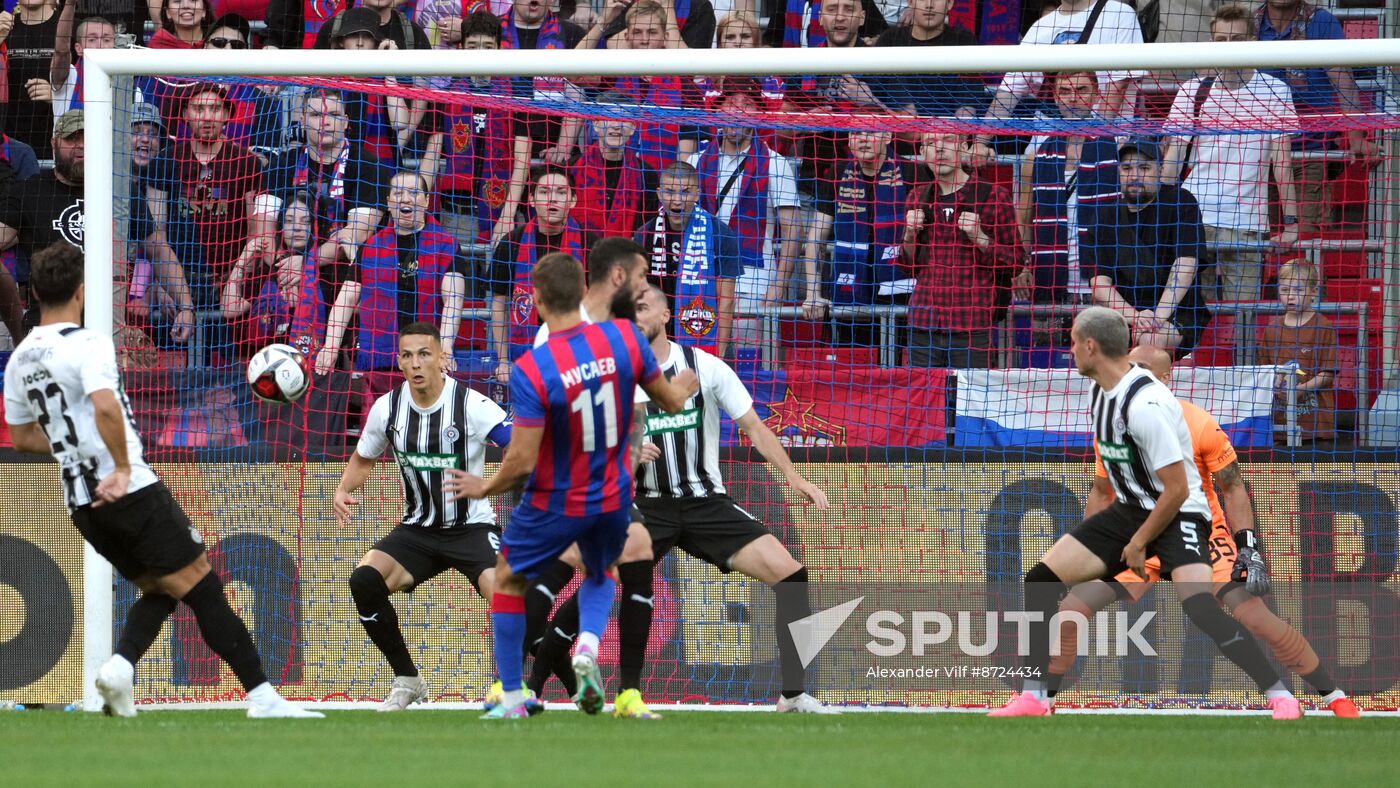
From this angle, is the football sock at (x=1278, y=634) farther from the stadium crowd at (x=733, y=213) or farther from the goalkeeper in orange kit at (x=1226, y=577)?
the stadium crowd at (x=733, y=213)

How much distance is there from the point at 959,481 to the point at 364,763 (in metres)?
4.74

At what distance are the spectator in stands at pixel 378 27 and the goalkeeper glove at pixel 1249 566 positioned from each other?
256 inches

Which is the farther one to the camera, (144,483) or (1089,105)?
(1089,105)

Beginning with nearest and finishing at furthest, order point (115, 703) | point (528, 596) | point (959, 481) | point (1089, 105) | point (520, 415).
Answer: point (520, 415)
point (115, 703)
point (528, 596)
point (959, 481)
point (1089, 105)

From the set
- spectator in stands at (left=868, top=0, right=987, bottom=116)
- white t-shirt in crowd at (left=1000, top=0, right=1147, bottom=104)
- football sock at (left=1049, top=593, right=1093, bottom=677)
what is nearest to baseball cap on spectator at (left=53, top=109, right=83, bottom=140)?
spectator in stands at (left=868, top=0, right=987, bottom=116)

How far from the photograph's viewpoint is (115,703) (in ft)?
22.7

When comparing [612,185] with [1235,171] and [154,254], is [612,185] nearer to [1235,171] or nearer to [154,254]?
[154,254]

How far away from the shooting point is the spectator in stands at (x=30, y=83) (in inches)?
463

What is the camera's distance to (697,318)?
9.95 meters

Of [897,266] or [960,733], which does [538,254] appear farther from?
[960,733]

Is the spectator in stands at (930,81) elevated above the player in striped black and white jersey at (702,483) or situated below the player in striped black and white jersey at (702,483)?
above

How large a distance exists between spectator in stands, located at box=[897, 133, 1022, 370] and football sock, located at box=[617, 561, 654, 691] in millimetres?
2977

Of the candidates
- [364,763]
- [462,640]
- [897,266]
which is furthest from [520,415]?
[897,266]

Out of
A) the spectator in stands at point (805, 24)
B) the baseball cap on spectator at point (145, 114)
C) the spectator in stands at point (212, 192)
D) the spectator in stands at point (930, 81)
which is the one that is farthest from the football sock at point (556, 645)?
the spectator in stands at point (805, 24)
